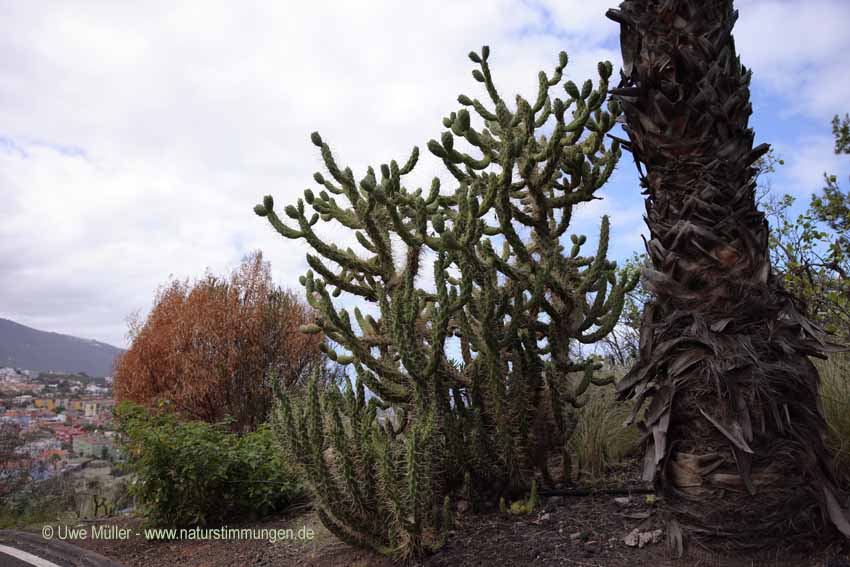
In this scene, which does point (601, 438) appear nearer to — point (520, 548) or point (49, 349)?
point (520, 548)

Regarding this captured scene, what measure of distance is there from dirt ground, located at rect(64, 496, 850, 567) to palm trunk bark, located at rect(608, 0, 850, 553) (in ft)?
0.81

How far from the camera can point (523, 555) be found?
377 cm

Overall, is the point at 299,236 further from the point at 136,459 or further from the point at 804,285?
the point at 804,285

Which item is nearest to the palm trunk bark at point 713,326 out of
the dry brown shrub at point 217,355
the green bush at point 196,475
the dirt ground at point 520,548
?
the dirt ground at point 520,548

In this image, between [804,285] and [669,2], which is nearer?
[669,2]

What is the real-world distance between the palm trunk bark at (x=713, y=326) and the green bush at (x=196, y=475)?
158 inches

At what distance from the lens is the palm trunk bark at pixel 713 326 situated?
Answer: 10.2 feet

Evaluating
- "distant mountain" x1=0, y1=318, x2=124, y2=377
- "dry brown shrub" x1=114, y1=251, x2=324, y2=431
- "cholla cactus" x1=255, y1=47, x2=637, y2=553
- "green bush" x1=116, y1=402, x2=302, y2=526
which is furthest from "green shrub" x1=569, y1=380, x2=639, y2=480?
"distant mountain" x1=0, y1=318, x2=124, y2=377

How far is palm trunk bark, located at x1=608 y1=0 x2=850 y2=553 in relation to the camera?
10.2 ft

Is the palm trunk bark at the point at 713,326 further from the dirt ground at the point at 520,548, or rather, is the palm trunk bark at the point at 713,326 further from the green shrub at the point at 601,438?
the green shrub at the point at 601,438

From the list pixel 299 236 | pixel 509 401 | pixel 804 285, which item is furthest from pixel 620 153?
pixel 804 285

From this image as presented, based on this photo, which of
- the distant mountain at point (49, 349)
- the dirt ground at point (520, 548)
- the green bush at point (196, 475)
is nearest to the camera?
the dirt ground at point (520, 548)

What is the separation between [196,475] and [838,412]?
5586 mm

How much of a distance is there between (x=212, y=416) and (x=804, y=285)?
1116 centimetres
